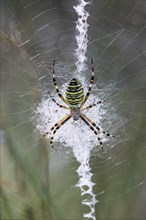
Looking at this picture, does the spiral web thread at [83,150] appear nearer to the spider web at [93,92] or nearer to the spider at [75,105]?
the spider web at [93,92]

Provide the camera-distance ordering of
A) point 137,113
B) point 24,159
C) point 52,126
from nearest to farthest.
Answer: point 24,159 → point 137,113 → point 52,126

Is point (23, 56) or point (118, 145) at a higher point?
point (23, 56)

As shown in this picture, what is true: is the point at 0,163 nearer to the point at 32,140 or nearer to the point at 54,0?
the point at 32,140

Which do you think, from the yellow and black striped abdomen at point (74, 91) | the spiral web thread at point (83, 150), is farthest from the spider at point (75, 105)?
the spiral web thread at point (83, 150)

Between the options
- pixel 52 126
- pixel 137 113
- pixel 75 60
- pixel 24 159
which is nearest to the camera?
pixel 24 159

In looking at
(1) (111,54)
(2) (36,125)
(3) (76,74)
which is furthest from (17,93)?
(1) (111,54)

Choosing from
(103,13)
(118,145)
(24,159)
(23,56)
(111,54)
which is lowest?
(24,159)
